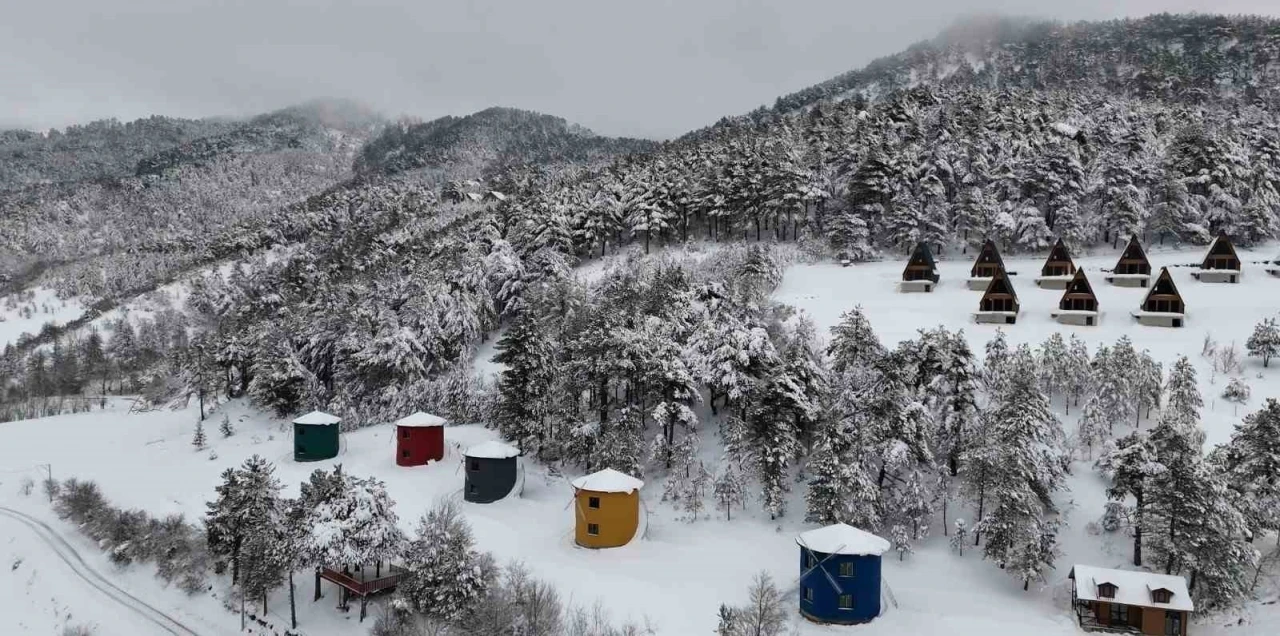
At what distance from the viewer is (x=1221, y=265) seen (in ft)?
186

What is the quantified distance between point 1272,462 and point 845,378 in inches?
673

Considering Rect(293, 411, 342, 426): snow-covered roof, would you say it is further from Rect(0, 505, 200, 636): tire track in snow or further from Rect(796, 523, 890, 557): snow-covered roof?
Rect(796, 523, 890, 557): snow-covered roof

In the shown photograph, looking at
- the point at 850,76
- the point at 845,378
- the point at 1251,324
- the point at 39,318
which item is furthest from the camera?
the point at 850,76

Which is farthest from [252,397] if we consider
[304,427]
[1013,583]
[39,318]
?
[39,318]

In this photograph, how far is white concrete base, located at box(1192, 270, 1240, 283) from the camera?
5598cm

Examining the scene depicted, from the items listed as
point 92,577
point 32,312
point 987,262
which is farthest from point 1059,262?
point 32,312

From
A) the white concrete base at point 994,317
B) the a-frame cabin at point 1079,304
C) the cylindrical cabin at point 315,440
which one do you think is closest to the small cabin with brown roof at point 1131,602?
the white concrete base at point 994,317

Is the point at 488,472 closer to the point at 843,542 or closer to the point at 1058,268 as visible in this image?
the point at 843,542

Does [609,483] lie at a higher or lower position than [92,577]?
higher

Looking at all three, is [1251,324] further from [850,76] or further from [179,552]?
[850,76]

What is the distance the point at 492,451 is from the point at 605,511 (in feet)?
27.6

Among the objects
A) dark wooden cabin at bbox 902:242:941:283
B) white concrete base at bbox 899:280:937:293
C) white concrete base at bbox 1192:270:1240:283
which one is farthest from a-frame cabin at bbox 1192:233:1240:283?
white concrete base at bbox 899:280:937:293

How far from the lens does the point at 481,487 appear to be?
4075cm

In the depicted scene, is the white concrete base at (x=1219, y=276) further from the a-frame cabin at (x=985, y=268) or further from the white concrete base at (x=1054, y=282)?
the a-frame cabin at (x=985, y=268)
